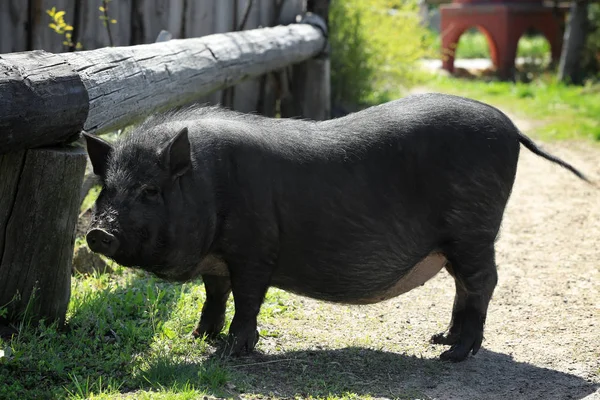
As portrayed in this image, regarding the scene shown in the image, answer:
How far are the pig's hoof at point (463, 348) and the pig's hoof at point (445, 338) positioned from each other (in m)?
0.17

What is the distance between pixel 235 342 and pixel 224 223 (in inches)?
21.2

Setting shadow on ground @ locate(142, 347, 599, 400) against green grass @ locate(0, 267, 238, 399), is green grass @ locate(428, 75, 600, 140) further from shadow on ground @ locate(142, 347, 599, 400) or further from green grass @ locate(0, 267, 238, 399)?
green grass @ locate(0, 267, 238, 399)

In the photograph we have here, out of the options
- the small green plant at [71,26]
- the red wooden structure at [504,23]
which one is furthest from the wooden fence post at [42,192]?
the red wooden structure at [504,23]

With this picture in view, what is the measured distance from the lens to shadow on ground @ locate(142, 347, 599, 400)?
372cm

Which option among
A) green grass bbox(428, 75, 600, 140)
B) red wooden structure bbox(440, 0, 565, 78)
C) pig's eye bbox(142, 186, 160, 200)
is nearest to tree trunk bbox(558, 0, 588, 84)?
green grass bbox(428, 75, 600, 140)

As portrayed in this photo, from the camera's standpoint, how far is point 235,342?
154 inches

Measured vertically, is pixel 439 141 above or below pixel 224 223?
above

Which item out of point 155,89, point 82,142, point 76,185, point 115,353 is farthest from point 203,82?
point 115,353

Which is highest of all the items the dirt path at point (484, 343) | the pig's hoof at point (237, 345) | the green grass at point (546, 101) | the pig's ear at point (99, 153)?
the pig's ear at point (99, 153)

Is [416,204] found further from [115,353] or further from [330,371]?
[115,353]

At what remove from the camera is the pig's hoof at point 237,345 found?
154 inches

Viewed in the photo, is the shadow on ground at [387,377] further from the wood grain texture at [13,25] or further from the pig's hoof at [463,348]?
the wood grain texture at [13,25]

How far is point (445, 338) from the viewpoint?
4449 millimetres

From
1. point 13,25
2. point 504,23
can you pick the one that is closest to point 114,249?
point 13,25
